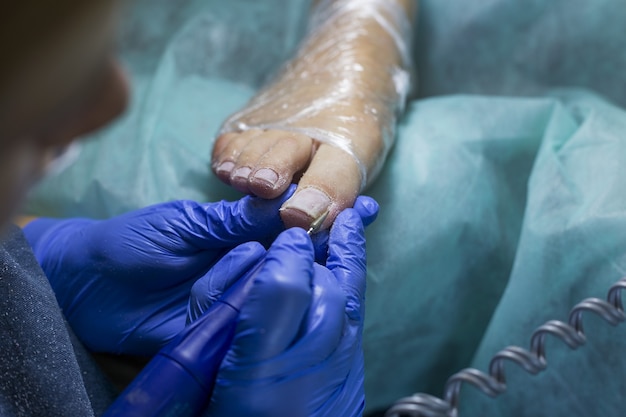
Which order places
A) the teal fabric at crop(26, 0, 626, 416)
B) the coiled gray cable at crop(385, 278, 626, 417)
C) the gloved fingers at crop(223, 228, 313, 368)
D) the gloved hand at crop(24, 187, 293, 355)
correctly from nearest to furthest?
1. the gloved fingers at crop(223, 228, 313, 368)
2. the coiled gray cable at crop(385, 278, 626, 417)
3. the gloved hand at crop(24, 187, 293, 355)
4. the teal fabric at crop(26, 0, 626, 416)

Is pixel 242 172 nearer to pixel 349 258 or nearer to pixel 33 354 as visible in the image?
pixel 349 258

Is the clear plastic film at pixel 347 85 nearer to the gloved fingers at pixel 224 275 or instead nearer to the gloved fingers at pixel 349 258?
the gloved fingers at pixel 349 258

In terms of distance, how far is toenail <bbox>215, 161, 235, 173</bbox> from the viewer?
2.91 feet

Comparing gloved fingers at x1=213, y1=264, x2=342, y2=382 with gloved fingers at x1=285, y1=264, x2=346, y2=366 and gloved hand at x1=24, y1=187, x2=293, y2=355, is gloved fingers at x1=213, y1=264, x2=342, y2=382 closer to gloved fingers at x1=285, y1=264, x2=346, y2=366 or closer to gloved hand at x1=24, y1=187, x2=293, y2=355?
gloved fingers at x1=285, y1=264, x2=346, y2=366

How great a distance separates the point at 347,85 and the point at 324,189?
0.29m

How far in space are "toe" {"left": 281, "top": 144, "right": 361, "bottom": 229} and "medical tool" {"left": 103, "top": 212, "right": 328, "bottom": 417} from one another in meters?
0.12

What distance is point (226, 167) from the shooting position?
0.89 metres

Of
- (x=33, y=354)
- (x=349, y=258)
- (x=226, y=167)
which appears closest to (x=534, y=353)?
(x=349, y=258)

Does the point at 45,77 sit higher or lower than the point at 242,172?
higher

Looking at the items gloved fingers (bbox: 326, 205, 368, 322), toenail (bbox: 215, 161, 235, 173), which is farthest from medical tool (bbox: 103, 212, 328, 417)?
toenail (bbox: 215, 161, 235, 173)

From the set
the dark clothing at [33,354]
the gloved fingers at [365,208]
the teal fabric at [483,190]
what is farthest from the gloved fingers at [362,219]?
the dark clothing at [33,354]

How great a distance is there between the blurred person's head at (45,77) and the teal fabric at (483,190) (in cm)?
59

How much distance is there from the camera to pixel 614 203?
3.00 ft

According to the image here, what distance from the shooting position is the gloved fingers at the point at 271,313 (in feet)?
2.02
